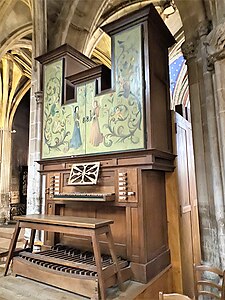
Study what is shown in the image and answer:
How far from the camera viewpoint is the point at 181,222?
11.3 ft

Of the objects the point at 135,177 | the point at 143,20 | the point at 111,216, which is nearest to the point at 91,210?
the point at 111,216

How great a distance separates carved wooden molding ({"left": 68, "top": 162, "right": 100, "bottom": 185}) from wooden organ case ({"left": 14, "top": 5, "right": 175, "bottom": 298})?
0.05 ft

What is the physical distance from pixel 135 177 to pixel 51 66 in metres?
2.64

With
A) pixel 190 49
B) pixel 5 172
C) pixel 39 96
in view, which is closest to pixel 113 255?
pixel 190 49

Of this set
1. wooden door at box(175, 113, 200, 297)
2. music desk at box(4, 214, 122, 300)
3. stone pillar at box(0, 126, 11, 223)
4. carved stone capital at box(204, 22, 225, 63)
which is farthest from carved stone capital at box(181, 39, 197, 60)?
stone pillar at box(0, 126, 11, 223)

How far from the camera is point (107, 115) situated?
3.30 m

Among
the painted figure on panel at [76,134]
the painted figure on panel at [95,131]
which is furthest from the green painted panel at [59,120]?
the painted figure on panel at [95,131]

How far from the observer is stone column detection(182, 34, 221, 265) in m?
2.83

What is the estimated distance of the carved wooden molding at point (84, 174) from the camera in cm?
320

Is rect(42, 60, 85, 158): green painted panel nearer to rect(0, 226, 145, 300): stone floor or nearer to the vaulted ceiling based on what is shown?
the vaulted ceiling

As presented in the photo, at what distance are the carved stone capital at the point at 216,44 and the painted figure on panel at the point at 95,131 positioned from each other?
1.60 m

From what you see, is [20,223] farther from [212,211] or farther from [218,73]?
[218,73]

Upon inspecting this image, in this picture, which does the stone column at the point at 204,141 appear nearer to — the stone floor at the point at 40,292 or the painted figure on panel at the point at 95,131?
the stone floor at the point at 40,292

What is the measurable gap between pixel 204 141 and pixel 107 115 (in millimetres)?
1326
